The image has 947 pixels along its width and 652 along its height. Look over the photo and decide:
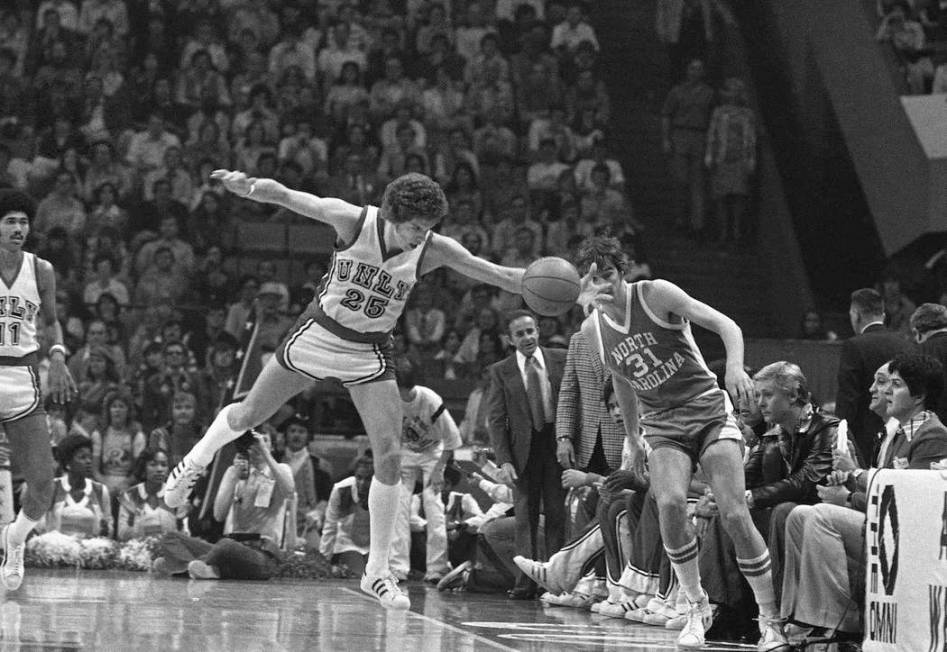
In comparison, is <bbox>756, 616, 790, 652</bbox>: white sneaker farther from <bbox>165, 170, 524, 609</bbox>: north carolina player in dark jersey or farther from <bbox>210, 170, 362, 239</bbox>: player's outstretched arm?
<bbox>210, 170, 362, 239</bbox>: player's outstretched arm

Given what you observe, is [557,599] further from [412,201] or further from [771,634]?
[412,201]

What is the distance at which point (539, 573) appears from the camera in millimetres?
10383

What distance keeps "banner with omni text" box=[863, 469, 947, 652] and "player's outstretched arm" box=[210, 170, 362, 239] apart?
2964 mm

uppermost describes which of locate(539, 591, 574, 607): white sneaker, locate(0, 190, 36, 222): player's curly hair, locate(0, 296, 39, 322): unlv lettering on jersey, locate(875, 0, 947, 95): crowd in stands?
locate(875, 0, 947, 95): crowd in stands

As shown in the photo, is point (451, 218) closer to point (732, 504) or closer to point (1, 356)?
point (1, 356)

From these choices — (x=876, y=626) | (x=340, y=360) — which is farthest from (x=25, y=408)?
(x=876, y=626)

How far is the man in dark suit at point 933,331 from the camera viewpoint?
9070 mm

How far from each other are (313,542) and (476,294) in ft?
13.0

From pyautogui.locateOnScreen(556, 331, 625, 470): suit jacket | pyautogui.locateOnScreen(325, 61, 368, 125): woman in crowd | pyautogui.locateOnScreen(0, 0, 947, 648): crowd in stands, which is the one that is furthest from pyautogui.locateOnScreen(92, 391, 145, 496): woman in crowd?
pyautogui.locateOnScreen(325, 61, 368, 125): woman in crowd

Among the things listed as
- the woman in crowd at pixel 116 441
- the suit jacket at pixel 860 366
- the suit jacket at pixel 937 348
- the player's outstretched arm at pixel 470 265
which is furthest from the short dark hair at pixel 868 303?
the woman in crowd at pixel 116 441

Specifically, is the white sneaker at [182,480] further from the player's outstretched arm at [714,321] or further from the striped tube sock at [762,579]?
the striped tube sock at [762,579]

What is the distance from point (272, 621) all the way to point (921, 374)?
3727mm

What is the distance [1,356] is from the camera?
8.70 metres

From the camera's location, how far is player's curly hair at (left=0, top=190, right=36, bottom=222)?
28.4ft
